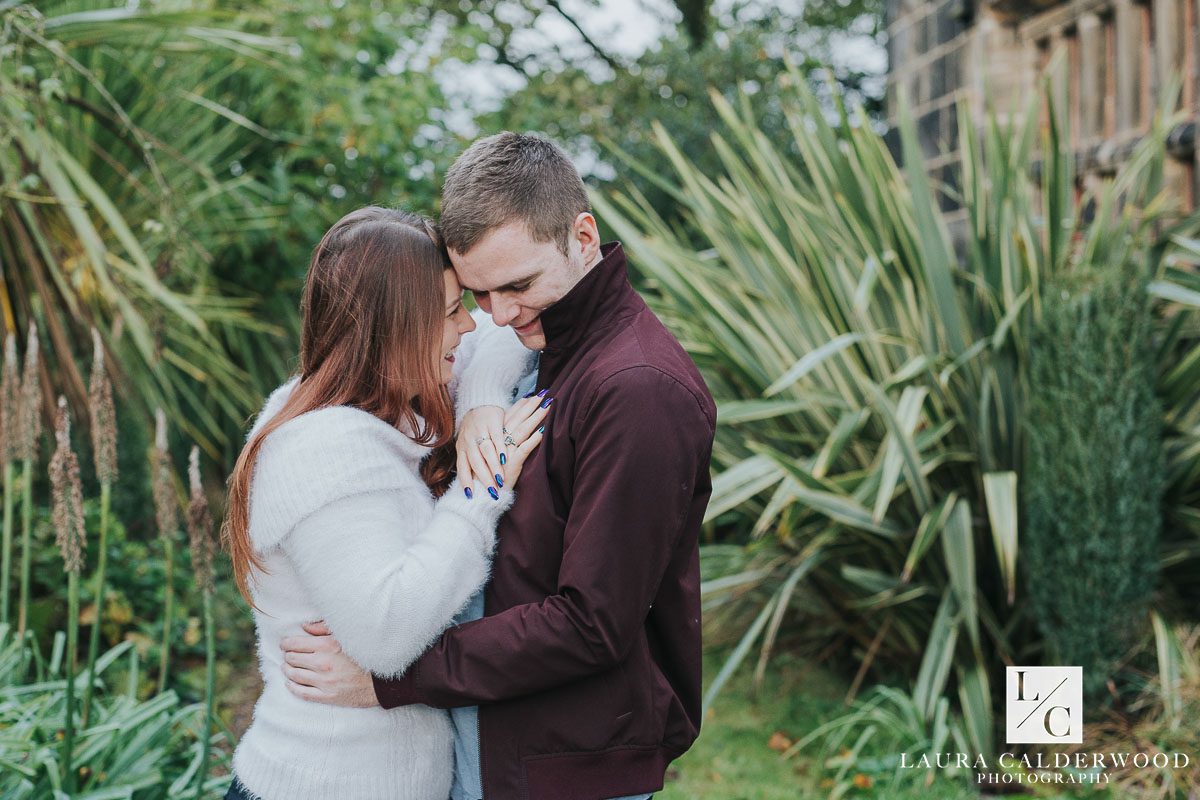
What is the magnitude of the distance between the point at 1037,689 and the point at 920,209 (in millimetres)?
1920

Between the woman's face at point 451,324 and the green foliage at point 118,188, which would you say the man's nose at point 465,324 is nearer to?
the woman's face at point 451,324

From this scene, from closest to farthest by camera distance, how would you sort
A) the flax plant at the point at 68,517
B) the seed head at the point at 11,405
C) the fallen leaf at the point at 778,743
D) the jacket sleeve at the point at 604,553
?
the jacket sleeve at the point at 604,553
the flax plant at the point at 68,517
the seed head at the point at 11,405
the fallen leaf at the point at 778,743

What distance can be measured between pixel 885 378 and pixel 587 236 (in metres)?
2.82

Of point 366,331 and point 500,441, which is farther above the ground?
point 366,331

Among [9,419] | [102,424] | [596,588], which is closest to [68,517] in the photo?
[102,424]

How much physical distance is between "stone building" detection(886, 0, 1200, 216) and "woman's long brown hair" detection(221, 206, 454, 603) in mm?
3046

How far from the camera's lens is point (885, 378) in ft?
14.8

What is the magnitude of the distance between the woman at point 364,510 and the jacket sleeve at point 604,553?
0.11 meters

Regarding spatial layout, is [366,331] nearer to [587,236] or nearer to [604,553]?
[587,236]

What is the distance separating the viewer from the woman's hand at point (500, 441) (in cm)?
185

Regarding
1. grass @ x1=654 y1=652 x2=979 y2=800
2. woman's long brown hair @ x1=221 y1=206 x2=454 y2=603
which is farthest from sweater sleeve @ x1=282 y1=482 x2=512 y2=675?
grass @ x1=654 y1=652 x2=979 y2=800

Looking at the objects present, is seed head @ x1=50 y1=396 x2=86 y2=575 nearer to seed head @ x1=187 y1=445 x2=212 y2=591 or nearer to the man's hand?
seed head @ x1=187 y1=445 x2=212 y2=591

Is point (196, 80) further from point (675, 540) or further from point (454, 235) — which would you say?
point (675, 540)

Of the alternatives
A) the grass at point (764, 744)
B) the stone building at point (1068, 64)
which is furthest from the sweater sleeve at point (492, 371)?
the stone building at point (1068, 64)
